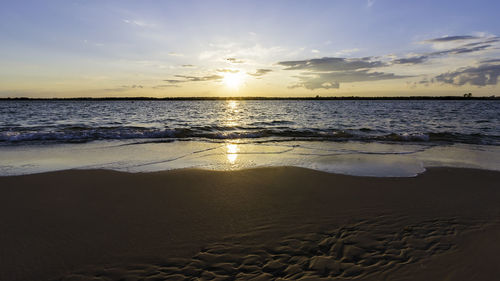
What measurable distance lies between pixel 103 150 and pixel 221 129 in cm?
943

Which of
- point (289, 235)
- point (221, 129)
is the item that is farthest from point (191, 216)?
point (221, 129)

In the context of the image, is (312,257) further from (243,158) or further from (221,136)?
(221,136)

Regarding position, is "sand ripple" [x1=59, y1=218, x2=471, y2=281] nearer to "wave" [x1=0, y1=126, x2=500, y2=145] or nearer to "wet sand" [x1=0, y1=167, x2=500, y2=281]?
"wet sand" [x1=0, y1=167, x2=500, y2=281]

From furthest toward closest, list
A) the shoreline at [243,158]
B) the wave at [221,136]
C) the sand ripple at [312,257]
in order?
the wave at [221,136]
the shoreline at [243,158]
the sand ripple at [312,257]

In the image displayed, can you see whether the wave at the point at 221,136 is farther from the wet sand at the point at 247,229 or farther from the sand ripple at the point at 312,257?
the sand ripple at the point at 312,257

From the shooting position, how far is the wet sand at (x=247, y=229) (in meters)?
3.09

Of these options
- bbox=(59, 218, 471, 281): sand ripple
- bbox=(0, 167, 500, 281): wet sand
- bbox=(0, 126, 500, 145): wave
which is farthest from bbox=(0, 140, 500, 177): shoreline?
bbox=(59, 218, 471, 281): sand ripple

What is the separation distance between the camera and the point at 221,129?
1927 cm

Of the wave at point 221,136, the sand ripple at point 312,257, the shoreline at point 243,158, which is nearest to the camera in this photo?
the sand ripple at point 312,257

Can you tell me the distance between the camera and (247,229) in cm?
399

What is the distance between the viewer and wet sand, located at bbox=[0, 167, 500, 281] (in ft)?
10.1

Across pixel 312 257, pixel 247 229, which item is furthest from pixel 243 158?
pixel 312 257

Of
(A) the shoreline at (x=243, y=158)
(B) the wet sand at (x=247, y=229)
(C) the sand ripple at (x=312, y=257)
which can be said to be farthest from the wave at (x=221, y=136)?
(C) the sand ripple at (x=312, y=257)

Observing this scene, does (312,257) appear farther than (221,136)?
Answer: No
